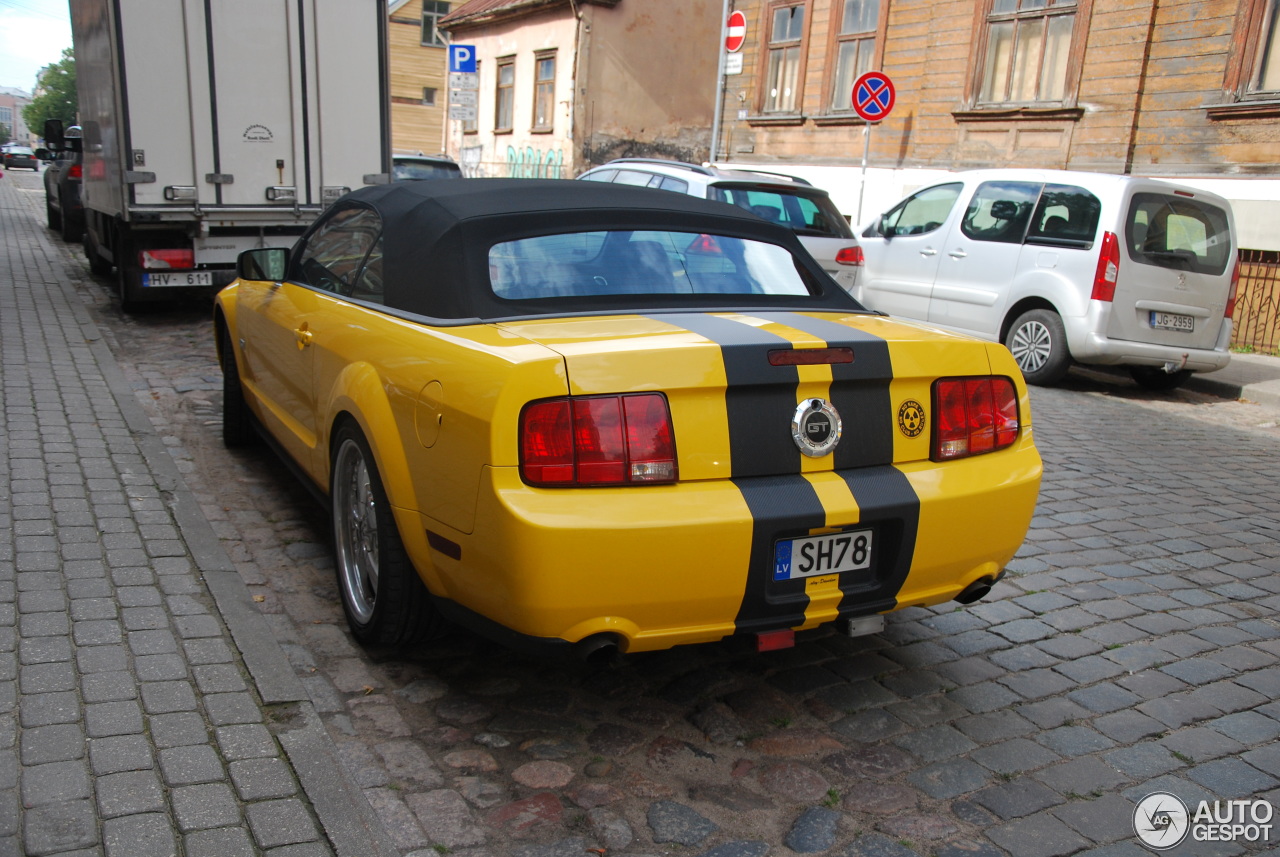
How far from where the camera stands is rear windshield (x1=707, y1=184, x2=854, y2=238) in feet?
34.1

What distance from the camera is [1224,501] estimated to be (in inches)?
250

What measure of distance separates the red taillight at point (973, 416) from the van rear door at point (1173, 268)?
6.60 metres

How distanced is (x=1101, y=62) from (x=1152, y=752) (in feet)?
46.6

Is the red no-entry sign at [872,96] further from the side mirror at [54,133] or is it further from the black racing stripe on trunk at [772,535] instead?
the black racing stripe on trunk at [772,535]

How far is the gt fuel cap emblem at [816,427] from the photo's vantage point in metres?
3.03

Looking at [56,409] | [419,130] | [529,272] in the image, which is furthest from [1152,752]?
[419,130]

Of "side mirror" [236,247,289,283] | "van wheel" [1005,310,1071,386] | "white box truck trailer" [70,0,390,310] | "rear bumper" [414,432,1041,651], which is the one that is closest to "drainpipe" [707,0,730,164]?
"white box truck trailer" [70,0,390,310]

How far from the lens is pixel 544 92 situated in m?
29.9

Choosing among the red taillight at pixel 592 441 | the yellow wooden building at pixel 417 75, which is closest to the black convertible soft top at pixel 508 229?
the red taillight at pixel 592 441

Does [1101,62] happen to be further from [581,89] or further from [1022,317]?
[581,89]

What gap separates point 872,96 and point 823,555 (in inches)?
557

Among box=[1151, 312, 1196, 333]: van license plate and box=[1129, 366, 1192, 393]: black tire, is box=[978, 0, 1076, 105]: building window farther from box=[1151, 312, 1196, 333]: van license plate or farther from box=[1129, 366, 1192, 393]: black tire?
box=[1151, 312, 1196, 333]: van license plate

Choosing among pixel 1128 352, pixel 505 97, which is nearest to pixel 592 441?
pixel 1128 352

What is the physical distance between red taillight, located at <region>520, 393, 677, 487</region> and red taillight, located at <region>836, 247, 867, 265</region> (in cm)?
825
